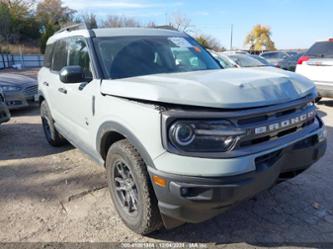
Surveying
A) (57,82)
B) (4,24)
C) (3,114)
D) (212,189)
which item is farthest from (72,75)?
(4,24)

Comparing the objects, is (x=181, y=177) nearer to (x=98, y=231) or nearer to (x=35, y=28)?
(x=98, y=231)

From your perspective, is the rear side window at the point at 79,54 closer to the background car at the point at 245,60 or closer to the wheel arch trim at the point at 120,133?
the wheel arch trim at the point at 120,133

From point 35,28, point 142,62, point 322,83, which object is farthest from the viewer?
point 35,28

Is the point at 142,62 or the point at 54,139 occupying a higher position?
the point at 142,62

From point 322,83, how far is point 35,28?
55.9m

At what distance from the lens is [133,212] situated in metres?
2.87

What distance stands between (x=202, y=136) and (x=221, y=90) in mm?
401

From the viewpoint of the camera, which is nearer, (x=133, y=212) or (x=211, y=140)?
(x=211, y=140)

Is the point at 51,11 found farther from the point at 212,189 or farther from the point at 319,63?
the point at 212,189

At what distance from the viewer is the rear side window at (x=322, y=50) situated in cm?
784

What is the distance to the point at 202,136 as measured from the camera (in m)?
2.21

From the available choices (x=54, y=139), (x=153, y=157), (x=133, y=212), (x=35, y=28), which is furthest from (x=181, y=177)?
(x=35, y=28)

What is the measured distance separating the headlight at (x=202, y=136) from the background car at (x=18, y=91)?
23.1 feet

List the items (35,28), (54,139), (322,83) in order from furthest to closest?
(35,28) < (322,83) < (54,139)
